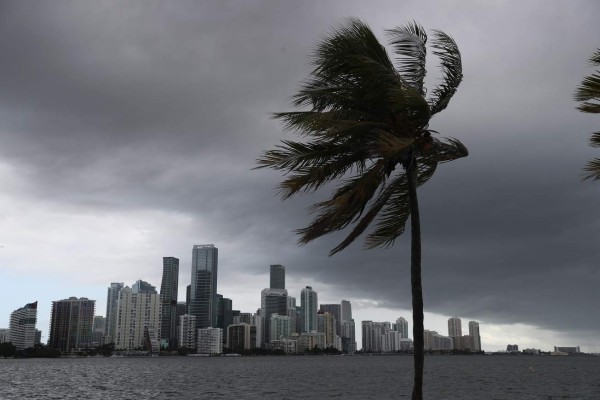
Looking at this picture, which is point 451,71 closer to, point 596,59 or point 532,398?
point 596,59

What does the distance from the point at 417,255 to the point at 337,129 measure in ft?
10.4

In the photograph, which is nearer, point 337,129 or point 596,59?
point 596,59

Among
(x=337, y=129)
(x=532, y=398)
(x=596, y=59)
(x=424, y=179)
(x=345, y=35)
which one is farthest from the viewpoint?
(x=532, y=398)

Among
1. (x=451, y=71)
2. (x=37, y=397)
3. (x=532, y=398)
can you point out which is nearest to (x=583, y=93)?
(x=451, y=71)

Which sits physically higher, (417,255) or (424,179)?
(424,179)

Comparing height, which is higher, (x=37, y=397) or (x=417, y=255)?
(x=417, y=255)

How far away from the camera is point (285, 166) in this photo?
1223cm

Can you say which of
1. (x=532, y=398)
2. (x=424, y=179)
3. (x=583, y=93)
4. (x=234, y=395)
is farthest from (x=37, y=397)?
(x=583, y=93)

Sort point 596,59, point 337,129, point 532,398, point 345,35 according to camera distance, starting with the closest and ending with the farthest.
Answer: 1. point 596,59
2. point 337,129
3. point 345,35
4. point 532,398

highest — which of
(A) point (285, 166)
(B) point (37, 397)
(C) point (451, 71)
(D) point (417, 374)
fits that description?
(C) point (451, 71)

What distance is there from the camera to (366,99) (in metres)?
12.4

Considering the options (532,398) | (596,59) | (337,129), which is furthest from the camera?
(532,398)

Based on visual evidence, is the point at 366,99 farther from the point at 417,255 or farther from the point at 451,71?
the point at 417,255

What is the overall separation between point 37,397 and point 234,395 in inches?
896
